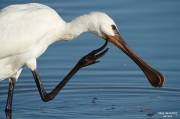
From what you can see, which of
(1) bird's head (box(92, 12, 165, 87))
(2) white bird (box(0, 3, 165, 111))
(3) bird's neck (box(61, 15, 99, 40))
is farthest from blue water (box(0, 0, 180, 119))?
(3) bird's neck (box(61, 15, 99, 40))

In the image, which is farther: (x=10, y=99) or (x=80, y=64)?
(x=10, y=99)

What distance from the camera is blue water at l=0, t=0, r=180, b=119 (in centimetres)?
1634

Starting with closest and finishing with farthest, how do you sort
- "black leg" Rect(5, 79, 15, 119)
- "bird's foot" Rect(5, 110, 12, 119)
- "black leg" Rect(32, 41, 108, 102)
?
"black leg" Rect(32, 41, 108, 102), "bird's foot" Rect(5, 110, 12, 119), "black leg" Rect(5, 79, 15, 119)

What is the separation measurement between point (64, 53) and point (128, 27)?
72.6 inches

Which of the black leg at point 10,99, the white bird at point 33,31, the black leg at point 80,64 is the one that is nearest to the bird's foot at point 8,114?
the black leg at point 10,99

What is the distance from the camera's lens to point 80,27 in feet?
50.9

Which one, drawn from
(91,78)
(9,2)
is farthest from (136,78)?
(9,2)

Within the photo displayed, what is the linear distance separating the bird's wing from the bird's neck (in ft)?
1.19

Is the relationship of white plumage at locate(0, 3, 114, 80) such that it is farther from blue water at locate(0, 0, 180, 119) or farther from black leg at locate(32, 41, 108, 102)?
blue water at locate(0, 0, 180, 119)

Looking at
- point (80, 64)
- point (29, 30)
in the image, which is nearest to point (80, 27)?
point (80, 64)

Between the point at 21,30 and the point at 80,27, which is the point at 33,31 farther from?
the point at 80,27

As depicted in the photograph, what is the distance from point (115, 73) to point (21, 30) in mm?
3764

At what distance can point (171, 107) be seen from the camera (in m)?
16.3

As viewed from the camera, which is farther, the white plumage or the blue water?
the blue water
